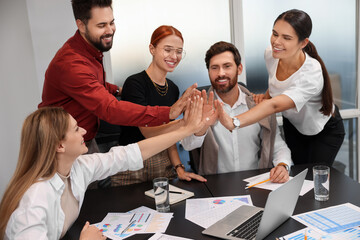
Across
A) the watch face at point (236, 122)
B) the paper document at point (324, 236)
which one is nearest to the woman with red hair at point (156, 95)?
the watch face at point (236, 122)

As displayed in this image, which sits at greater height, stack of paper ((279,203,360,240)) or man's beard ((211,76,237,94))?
man's beard ((211,76,237,94))

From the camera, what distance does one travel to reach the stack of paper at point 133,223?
1575mm

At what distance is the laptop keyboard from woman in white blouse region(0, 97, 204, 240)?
1.81 ft

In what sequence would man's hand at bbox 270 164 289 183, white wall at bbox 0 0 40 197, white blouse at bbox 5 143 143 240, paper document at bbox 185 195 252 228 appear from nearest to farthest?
white blouse at bbox 5 143 143 240 < paper document at bbox 185 195 252 228 < man's hand at bbox 270 164 289 183 < white wall at bbox 0 0 40 197

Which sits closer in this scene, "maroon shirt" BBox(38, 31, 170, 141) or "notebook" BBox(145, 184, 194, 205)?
"notebook" BBox(145, 184, 194, 205)

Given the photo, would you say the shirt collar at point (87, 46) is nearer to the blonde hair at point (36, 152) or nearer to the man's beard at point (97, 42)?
the man's beard at point (97, 42)

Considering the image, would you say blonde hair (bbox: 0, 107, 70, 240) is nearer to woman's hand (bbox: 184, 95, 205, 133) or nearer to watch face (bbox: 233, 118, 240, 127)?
woman's hand (bbox: 184, 95, 205, 133)

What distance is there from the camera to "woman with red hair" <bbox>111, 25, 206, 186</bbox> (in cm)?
238

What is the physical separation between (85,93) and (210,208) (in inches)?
37.3

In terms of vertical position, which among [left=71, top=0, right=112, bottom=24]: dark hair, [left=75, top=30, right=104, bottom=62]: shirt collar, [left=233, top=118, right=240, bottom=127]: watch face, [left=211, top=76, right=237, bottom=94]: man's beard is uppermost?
[left=71, top=0, right=112, bottom=24]: dark hair

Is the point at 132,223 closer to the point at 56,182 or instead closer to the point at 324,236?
the point at 56,182

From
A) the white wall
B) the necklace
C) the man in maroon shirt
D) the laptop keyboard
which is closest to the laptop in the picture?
the laptop keyboard

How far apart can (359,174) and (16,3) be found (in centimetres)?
377

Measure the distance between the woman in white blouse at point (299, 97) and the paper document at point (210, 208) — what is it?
55cm
